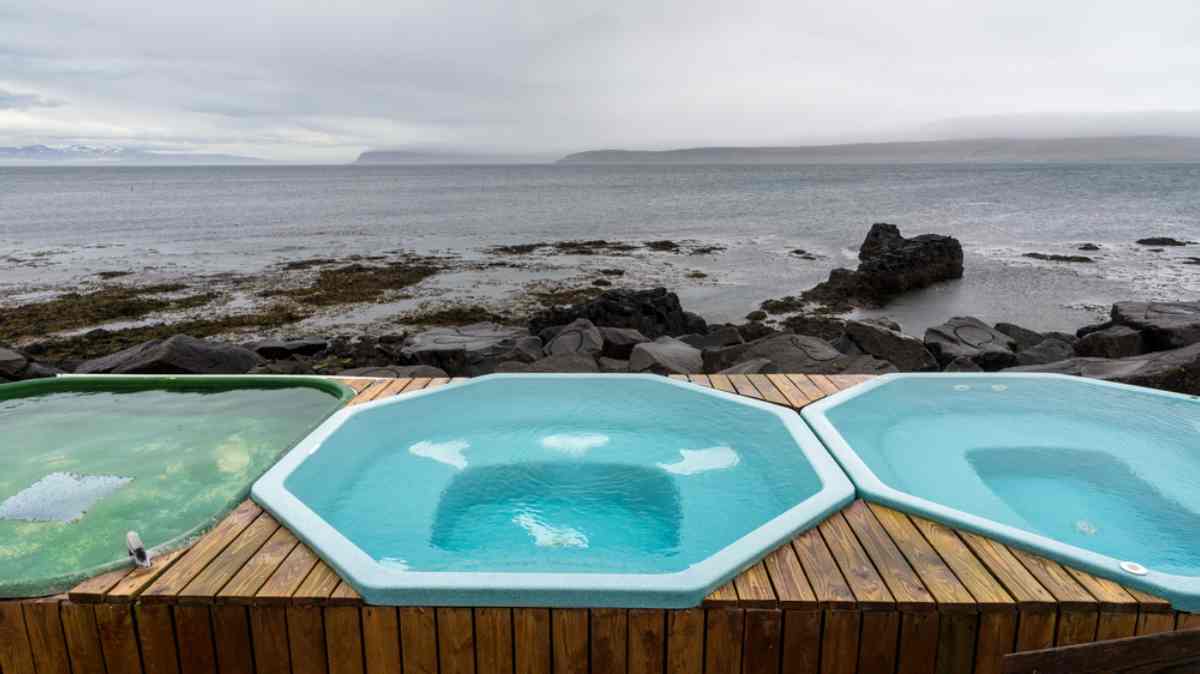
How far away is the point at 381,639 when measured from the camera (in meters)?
2.95

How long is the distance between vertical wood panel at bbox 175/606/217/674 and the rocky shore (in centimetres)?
497

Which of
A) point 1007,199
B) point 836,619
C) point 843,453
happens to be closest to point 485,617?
point 836,619

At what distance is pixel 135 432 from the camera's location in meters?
5.85

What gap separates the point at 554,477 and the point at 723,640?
104 inches

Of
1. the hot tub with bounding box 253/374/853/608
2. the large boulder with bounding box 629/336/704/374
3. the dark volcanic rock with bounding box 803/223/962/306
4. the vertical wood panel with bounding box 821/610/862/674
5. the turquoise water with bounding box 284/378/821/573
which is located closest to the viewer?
the vertical wood panel with bounding box 821/610/862/674

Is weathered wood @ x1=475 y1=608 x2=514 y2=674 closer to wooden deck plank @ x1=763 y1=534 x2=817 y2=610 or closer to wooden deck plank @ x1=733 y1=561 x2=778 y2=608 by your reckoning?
wooden deck plank @ x1=733 y1=561 x2=778 y2=608

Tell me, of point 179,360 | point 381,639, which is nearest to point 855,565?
point 381,639

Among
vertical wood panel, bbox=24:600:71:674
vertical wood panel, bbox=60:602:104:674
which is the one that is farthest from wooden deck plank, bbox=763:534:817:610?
vertical wood panel, bbox=24:600:71:674

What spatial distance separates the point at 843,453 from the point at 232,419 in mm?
4750

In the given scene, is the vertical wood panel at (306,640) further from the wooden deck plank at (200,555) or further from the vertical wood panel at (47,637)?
the vertical wood panel at (47,637)

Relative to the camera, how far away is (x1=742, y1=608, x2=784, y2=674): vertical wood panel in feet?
9.50

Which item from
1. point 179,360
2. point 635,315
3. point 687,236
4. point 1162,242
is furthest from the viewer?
point 687,236

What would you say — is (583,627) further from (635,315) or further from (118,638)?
(635,315)

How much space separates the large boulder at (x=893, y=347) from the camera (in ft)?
29.9
